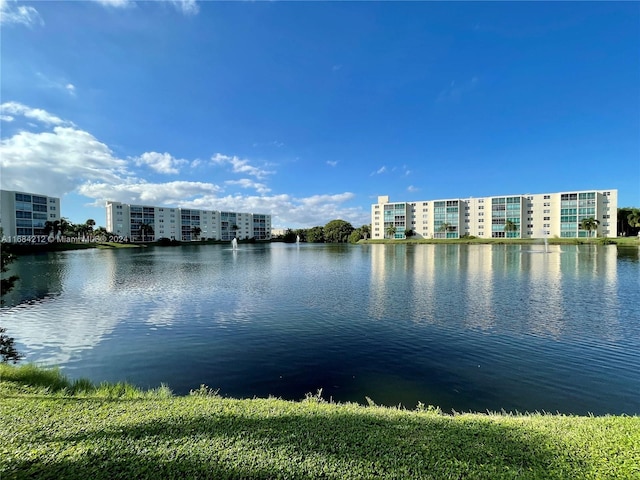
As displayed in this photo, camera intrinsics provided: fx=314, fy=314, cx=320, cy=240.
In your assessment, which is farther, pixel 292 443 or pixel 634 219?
pixel 634 219

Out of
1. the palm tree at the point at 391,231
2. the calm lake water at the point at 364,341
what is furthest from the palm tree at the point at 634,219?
the calm lake water at the point at 364,341

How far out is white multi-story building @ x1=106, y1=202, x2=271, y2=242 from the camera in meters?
132

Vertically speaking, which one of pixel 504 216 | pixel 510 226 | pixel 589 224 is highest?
pixel 504 216

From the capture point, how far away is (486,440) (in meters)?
4.80

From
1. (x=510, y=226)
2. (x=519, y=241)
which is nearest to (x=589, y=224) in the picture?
(x=519, y=241)

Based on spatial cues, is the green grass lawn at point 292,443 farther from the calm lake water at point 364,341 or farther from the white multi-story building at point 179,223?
the white multi-story building at point 179,223

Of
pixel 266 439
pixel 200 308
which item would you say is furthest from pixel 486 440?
pixel 200 308

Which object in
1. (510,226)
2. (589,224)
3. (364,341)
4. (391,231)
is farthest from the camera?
(391,231)

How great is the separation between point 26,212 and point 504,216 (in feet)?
516

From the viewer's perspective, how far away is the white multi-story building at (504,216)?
101500 mm

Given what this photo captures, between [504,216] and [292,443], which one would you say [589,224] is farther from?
[292,443]

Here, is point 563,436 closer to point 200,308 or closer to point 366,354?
point 366,354

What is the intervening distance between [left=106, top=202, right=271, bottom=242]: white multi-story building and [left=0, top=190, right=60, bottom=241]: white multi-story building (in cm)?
2507

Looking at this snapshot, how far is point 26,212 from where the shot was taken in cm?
9444
